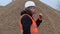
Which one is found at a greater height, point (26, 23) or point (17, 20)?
point (17, 20)

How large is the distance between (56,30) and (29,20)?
10.5 m

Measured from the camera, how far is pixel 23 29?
16.7ft

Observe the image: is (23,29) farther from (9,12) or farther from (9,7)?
(9,7)

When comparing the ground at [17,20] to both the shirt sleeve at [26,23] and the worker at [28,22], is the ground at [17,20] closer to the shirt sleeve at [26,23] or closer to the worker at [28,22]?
the worker at [28,22]

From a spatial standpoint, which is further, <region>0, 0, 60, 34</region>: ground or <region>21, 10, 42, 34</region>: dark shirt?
<region>0, 0, 60, 34</region>: ground

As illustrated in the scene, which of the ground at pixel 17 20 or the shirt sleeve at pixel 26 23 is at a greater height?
the ground at pixel 17 20

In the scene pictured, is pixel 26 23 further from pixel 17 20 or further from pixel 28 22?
pixel 17 20

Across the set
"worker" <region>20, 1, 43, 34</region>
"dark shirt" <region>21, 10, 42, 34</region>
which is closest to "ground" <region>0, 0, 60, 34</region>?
"worker" <region>20, 1, 43, 34</region>

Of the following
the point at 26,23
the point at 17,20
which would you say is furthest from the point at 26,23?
the point at 17,20

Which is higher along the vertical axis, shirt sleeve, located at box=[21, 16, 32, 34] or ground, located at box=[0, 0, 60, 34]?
ground, located at box=[0, 0, 60, 34]

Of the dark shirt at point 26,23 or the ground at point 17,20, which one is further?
the ground at point 17,20

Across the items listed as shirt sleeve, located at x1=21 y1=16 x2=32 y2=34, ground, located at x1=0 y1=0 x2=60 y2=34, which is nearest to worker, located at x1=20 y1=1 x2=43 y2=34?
shirt sleeve, located at x1=21 y1=16 x2=32 y2=34

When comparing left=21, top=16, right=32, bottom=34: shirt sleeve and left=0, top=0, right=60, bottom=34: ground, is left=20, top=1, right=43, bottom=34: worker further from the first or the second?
left=0, top=0, right=60, bottom=34: ground

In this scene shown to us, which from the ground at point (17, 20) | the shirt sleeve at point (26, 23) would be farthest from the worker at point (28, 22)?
the ground at point (17, 20)
